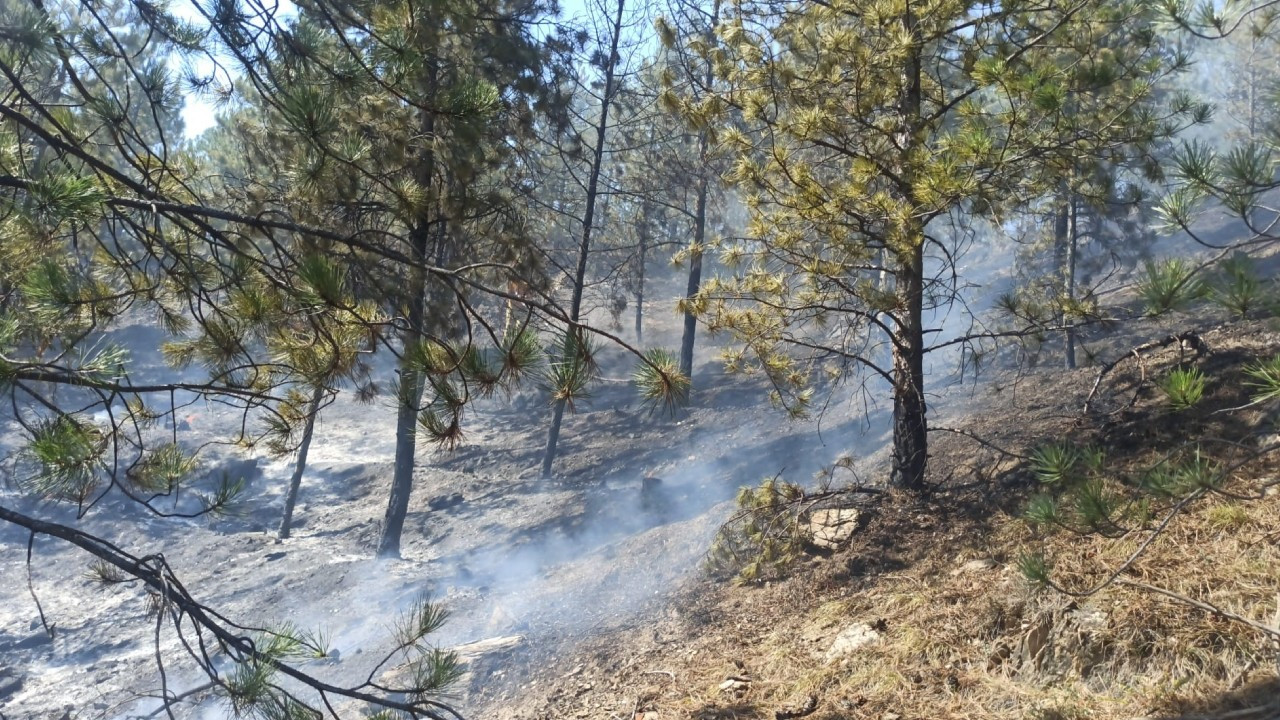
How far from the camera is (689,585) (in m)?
7.66

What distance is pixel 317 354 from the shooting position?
11.0 ft

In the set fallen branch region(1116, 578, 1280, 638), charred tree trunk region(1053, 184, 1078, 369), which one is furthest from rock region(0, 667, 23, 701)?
charred tree trunk region(1053, 184, 1078, 369)

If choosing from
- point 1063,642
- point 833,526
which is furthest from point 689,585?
point 1063,642

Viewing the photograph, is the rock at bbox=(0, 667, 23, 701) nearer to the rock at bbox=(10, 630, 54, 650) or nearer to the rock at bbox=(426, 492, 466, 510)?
the rock at bbox=(10, 630, 54, 650)

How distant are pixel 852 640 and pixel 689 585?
111 inches

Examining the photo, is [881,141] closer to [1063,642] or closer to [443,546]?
[1063,642]

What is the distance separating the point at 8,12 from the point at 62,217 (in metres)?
2.53

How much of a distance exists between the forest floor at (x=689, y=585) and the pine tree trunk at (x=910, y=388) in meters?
0.22

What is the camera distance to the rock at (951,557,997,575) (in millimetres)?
5215

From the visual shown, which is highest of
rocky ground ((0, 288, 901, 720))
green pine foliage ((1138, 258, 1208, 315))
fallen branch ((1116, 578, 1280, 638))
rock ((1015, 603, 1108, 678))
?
green pine foliage ((1138, 258, 1208, 315))

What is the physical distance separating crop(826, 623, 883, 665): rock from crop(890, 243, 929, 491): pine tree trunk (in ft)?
5.79

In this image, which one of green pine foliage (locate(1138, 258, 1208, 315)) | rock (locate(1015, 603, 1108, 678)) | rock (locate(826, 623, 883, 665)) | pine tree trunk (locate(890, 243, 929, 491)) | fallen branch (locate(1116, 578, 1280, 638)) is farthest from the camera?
pine tree trunk (locate(890, 243, 929, 491))

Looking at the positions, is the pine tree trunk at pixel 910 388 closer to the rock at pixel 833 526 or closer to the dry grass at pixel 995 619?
the dry grass at pixel 995 619

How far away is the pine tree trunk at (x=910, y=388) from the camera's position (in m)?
6.25
